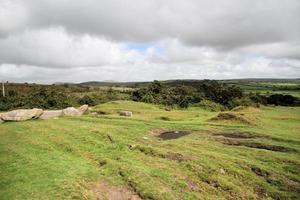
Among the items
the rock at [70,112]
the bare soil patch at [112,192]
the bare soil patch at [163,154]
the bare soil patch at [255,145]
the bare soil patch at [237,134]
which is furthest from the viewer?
the rock at [70,112]

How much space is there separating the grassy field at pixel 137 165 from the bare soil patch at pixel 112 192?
1.7 inches

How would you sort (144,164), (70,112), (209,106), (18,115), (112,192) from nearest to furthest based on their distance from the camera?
1. (112,192)
2. (144,164)
3. (18,115)
4. (70,112)
5. (209,106)

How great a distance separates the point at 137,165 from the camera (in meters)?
15.2

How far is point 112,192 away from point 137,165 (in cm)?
297

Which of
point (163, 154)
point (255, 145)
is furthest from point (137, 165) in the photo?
point (255, 145)

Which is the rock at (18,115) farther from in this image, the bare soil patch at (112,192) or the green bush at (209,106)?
the green bush at (209,106)

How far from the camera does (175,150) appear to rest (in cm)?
1870

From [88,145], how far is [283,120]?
25520 mm

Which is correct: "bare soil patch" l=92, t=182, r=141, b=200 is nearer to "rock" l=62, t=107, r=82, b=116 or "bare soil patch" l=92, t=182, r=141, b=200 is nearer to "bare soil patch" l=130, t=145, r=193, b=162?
"bare soil patch" l=130, t=145, r=193, b=162

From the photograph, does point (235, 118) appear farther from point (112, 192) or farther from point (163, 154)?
point (112, 192)

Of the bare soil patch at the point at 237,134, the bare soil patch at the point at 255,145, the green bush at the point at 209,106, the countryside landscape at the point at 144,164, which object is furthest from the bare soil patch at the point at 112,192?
the green bush at the point at 209,106

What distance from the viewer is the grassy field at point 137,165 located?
12.5 m

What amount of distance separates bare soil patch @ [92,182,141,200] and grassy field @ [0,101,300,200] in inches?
1.7

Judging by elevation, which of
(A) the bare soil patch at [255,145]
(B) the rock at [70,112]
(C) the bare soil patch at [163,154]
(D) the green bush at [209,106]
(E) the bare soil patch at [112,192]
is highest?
(B) the rock at [70,112]
